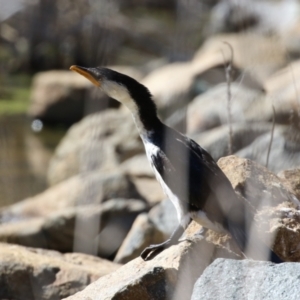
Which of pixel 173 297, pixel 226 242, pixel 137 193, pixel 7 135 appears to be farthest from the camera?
pixel 7 135

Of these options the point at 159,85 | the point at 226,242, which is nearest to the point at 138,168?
the point at 159,85

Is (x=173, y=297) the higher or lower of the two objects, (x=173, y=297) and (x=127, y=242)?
the higher

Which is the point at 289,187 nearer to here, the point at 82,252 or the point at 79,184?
the point at 82,252

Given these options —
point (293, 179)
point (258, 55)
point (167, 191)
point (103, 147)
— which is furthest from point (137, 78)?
point (167, 191)

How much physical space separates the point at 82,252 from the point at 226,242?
2.05 m

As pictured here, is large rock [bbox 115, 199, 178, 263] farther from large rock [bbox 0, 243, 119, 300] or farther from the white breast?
the white breast

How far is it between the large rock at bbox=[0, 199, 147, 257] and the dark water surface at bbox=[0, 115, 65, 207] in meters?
1.70

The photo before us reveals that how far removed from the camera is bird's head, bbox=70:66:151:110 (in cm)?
465

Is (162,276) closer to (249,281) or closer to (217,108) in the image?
(249,281)

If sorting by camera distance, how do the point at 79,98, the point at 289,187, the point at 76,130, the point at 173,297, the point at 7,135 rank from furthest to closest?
1. the point at 79,98
2. the point at 7,135
3. the point at 76,130
4. the point at 289,187
5. the point at 173,297

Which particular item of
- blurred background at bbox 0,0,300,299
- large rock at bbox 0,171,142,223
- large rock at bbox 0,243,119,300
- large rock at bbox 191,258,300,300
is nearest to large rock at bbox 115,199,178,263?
blurred background at bbox 0,0,300,299

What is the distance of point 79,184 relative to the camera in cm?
759

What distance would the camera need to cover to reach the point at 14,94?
13219 millimetres

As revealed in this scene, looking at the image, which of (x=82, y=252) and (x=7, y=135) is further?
(x=7, y=135)
